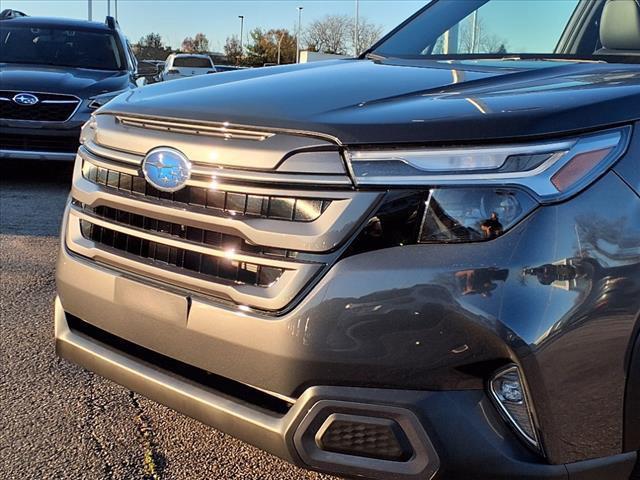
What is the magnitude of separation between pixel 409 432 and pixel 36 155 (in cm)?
602

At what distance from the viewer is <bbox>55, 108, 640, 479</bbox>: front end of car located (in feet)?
5.45

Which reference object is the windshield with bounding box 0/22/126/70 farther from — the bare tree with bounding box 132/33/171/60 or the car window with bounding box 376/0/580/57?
the bare tree with bounding box 132/33/171/60

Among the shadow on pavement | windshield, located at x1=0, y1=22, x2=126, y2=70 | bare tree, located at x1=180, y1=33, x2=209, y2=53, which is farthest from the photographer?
bare tree, located at x1=180, y1=33, x2=209, y2=53

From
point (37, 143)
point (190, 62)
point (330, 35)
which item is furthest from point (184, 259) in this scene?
point (330, 35)

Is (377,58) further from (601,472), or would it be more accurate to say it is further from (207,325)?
(601,472)

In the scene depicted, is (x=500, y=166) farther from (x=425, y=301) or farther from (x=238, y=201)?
(x=238, y=201)

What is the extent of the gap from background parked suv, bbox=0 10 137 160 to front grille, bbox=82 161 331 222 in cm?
497

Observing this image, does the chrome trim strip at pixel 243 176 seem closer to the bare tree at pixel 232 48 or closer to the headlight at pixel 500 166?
the headlight at pixel 500 166

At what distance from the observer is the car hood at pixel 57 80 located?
6.79 meters

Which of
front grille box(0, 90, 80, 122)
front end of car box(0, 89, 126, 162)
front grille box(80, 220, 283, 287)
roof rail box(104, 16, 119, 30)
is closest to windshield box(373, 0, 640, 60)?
front grille box(80, 220, 283, 287)

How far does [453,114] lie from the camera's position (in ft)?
5.93

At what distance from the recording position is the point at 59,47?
26.6 ft

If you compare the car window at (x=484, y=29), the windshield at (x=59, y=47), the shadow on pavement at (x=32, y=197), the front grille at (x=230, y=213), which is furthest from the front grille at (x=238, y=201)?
the windshield at (x=59, y=47)

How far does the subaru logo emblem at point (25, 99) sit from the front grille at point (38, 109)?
1.0 inches
